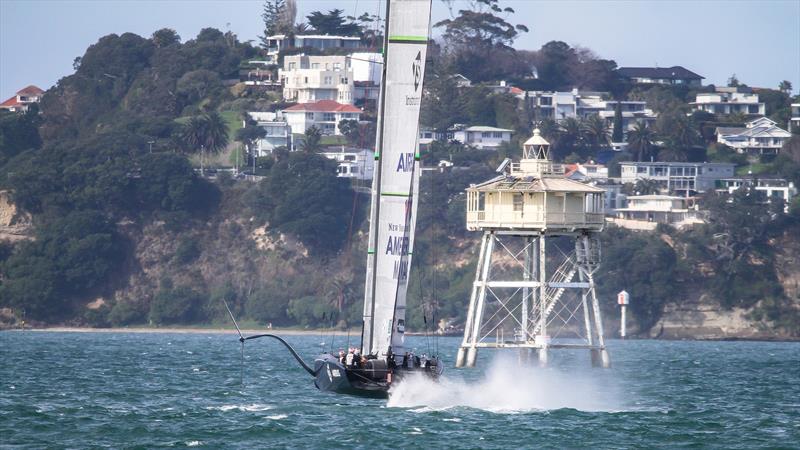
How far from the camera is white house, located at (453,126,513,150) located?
7485 inches

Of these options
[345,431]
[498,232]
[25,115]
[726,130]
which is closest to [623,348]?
[498,232]

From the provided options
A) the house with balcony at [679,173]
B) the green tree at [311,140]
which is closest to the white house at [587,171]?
the house with balcony at [679,173]

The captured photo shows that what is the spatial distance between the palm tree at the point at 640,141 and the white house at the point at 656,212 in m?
15.9

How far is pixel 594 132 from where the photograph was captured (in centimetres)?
19100

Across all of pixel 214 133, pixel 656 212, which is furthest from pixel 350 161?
pixel 656 212

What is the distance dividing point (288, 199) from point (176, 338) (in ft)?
102

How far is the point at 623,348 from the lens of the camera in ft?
373

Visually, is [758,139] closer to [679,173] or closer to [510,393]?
[679,173]

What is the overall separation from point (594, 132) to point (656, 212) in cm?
2903

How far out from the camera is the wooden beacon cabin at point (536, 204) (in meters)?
69.4

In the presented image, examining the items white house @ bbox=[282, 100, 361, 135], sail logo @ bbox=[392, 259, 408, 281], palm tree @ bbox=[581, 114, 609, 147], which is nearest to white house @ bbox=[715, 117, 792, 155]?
palm tree @ bbox=[581, 114, 609, 147]

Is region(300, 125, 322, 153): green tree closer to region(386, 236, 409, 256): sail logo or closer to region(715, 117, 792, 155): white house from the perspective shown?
region(715, 117, 792, 155): white house

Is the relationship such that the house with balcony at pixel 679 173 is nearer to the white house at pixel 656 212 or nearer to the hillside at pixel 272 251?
the white house at pixel 656 212

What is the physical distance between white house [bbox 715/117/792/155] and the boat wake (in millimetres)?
127657
